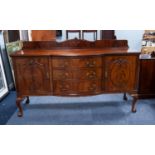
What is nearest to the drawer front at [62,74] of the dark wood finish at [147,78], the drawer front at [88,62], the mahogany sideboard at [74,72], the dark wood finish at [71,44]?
the mahogany sideboard at [74,72]

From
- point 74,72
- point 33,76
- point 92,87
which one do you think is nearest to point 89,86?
point 92,87

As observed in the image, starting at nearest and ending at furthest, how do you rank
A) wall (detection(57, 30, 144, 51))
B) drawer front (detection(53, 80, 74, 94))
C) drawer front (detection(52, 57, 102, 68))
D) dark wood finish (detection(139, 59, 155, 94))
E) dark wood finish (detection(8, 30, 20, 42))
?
drawer front (detection(52, 57, 102, 68))
drawer front (detection(53, 80, 74, 94))
dark wood finish (detection(139, 59, 155, 94))
dark wood finish (detection(8, 30, 20, 42))
wall (detection(57, 30, 144, 51))

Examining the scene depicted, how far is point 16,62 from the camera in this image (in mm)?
2109

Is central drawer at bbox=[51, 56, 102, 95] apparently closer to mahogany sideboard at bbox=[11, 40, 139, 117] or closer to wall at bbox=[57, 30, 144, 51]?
mahogany sideboard at bbox=[11, 40, 139, 117]

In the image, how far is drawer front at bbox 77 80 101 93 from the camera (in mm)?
2204

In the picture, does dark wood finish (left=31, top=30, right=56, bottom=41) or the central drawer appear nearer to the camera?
the central drawer

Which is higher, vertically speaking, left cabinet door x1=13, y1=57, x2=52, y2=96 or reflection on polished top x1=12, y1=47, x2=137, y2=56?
reflection on polished top x1=12, y1=47, x2=137, y2=56

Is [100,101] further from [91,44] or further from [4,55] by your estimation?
[4,55]

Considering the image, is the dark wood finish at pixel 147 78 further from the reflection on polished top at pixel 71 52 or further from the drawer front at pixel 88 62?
the drawer front at pixel 88 62

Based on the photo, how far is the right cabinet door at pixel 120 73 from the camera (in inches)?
84.7

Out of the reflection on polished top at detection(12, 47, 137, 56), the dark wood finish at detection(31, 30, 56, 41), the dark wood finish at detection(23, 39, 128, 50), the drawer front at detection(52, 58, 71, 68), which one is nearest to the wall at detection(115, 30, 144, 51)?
the dark wood finish at detection(31, 30, 56, 41)

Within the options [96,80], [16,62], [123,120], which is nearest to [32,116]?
[16,62]

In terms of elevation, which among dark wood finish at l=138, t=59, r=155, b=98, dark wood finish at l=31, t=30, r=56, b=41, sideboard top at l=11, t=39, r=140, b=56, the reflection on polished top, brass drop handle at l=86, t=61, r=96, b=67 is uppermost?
dark wood finish at l=31, t=30, r=56, b=41

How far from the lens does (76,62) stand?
2.09 meters
